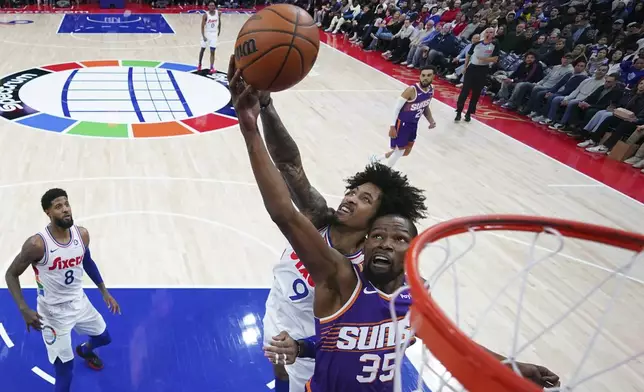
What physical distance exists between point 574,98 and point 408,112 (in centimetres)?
491

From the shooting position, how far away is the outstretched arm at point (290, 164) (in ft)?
7.83

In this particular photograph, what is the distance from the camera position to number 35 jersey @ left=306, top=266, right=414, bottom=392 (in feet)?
6.64

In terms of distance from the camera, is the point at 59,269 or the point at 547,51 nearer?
the point at 59,269

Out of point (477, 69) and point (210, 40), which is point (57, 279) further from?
point (210, 40)

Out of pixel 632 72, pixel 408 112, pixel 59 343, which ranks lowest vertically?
pixel 59 343

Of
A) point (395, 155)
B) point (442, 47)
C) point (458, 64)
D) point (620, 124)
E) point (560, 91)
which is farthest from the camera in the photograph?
point (442, 47)

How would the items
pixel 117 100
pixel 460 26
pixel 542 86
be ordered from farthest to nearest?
pixel 460 26 < pixel 542 86 < pixel 117 100

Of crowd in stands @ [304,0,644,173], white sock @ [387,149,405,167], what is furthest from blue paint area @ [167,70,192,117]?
crowd in stands @ [304,0,644,173]

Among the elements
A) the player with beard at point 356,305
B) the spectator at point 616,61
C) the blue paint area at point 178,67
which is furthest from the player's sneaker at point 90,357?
the spectator at point 616,61

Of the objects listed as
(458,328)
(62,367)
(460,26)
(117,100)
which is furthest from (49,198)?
(460,26)

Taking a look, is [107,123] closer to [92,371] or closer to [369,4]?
[92,371]

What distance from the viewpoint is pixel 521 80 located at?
37.3ft

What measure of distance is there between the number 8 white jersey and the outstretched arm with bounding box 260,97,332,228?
4.68 feet

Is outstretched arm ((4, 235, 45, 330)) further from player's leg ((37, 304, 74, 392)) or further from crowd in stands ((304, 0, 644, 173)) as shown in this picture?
crowd in stands ((304, 0, 644, 173))
